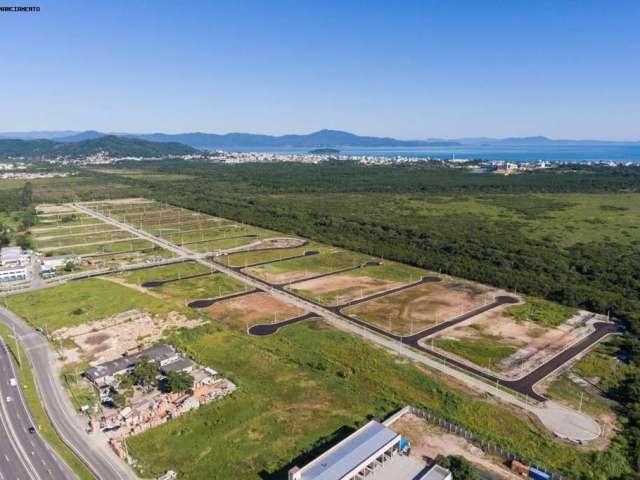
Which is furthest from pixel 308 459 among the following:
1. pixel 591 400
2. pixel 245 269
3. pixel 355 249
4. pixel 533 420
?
pixel 355 249

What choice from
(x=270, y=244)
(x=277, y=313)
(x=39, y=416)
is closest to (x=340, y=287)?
(x=277, y=313)

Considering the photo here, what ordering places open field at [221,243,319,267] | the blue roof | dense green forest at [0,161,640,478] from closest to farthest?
the blue roof
dense green forest at [0,161,640,478]
open field at [221,243,319,267]

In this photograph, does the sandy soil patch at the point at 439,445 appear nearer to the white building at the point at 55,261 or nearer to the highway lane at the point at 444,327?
the highway lane at the point at 444,327

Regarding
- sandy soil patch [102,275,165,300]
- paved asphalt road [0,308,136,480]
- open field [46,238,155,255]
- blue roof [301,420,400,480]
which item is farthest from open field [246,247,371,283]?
blue roof [301,420,400,480]

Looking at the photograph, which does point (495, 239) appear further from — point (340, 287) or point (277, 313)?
point (277, 313)

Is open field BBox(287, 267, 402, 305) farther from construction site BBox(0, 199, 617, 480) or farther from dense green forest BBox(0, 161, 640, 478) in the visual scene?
dense green forest BBox(0, 161, 640, 478)

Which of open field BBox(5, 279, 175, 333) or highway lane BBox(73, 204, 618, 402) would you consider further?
open field BBox(5, 279, 175, 333)
